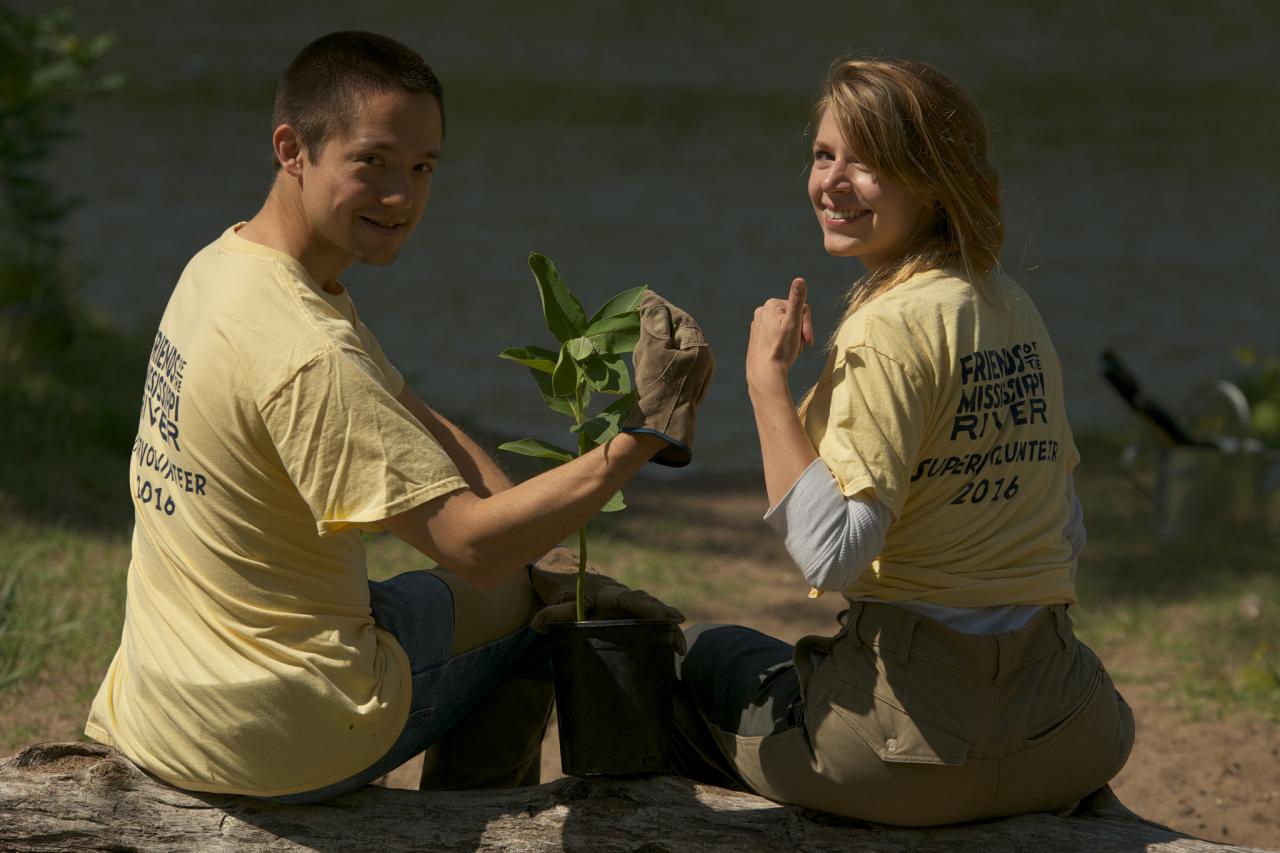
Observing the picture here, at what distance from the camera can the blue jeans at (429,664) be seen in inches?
95.7

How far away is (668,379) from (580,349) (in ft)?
0.68

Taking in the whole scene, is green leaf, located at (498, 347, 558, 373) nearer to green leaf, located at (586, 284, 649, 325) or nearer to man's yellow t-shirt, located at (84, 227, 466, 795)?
green leaf, located at (586, 284, 649, 325)

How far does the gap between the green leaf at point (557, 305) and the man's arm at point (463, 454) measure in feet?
1.38

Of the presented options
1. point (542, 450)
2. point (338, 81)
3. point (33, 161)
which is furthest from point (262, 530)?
point (33, 161)

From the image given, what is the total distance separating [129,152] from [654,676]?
42.2 feet

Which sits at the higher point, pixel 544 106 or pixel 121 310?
pixel 544 106

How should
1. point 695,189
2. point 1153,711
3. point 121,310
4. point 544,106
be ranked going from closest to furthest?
point 1153,711
point 121,310
point 695,189
point 544,106

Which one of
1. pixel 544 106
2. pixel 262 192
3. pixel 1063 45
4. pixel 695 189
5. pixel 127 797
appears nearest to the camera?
pixel 127 797

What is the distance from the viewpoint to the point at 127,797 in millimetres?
2367

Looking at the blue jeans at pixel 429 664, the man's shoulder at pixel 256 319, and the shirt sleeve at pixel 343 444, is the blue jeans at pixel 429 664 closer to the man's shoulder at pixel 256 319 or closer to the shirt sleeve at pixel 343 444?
the shirt sleeve at pixel 343 444

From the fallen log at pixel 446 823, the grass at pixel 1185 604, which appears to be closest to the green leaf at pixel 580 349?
the fallen log at pixel 446 823

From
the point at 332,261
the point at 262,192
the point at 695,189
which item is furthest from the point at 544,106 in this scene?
the point at 332,261

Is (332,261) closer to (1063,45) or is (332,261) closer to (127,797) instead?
(127,797)

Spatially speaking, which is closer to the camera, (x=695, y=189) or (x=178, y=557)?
(x=178, y=557)
